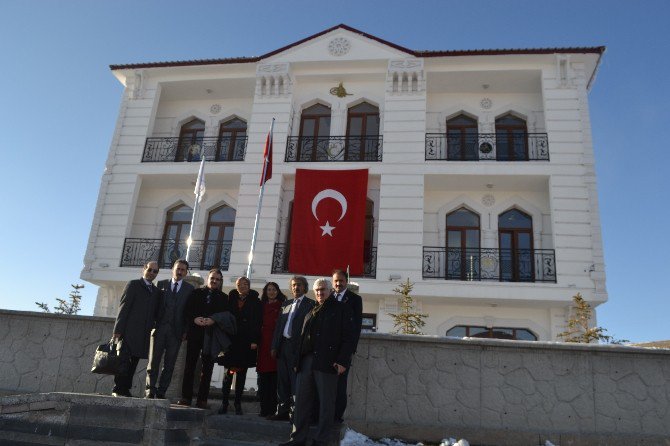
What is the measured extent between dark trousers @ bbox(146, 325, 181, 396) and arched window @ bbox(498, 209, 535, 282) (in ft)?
32.8

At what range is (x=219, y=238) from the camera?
1611 cm

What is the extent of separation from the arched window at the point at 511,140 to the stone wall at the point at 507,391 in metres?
9.64

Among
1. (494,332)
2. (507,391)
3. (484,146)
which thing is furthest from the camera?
(484,146)

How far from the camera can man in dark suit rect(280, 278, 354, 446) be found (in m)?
5.17

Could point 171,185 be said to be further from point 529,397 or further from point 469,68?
point 529,397

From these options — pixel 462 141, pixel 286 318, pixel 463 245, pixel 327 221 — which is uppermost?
pixel 462 141

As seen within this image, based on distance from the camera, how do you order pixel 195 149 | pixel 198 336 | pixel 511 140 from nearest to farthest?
pixel 198 336 → pixel 511 140 → pixel 195 149

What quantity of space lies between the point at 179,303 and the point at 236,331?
79 cm

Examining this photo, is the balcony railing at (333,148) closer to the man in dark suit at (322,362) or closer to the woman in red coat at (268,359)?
the woman in red coat at (268,359)

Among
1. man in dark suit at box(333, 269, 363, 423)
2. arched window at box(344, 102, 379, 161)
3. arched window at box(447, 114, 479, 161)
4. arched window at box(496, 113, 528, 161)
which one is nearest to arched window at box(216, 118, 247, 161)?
arched window at box(344, 102, 379, 161)

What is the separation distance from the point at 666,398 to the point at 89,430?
21.3ft

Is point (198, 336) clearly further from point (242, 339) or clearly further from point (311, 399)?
point (311, 399)

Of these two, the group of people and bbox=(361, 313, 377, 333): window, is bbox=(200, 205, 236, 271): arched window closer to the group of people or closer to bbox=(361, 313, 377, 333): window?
bbox=(361, 313, 377, 333): window

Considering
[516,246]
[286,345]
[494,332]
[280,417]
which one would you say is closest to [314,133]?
[516,246]
